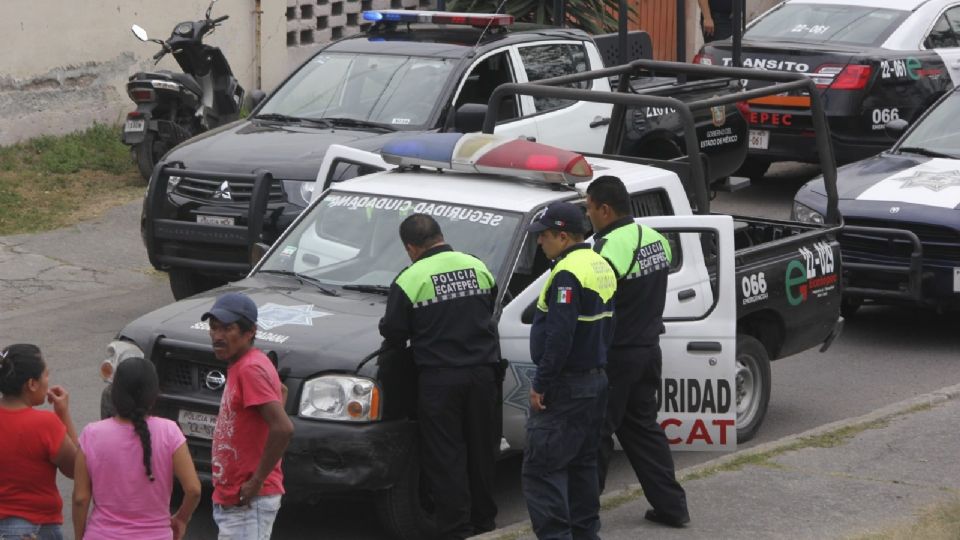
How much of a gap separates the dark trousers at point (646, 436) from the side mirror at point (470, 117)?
437 cm

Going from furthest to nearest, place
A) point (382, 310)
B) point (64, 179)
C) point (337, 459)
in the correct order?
1. point (64, 179)
2. point (382, 310)
3. point (337, 459)

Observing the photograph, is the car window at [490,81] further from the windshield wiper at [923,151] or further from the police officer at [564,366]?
the police officer at [564,366]

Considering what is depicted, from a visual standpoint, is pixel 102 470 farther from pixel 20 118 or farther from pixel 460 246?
pixel 20 118

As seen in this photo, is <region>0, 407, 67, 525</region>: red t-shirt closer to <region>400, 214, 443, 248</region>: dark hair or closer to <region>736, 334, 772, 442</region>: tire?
<region>400, 214, 443, 248</region>: dark hair

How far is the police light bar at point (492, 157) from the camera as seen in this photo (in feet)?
25.3

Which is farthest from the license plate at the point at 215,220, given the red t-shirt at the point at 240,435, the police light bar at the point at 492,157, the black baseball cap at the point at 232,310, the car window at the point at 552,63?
the red t-shirt at the point at 240,435

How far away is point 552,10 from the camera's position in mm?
17188

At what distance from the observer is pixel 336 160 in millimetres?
8656

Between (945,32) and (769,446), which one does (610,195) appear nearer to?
(769,446)

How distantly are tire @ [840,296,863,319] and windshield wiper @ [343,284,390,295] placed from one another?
474 cm

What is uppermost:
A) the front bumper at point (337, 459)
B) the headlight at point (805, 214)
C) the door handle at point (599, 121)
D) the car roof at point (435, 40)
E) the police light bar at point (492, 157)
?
the police light bar at point (492, 157)

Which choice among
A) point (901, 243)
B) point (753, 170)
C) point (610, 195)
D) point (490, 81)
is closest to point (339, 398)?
point (610, 195)

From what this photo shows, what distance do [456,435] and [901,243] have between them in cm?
514

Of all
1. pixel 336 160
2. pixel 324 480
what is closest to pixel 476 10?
pixel 336 160
